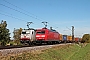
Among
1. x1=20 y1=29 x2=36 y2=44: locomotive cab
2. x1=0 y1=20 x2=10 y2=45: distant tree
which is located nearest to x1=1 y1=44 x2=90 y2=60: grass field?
x1=20 y1=29 x2=36 y2=44: locomotive cab

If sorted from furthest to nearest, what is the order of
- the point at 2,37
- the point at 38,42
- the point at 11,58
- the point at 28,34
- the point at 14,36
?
the point at 14,36
the point at 2,37
the point at 38,42
the point at 28,34
the point at 11,58

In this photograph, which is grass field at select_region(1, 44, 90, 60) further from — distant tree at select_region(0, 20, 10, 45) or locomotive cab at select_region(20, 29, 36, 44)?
distant tree at select_region(0, 20, 10, 45)

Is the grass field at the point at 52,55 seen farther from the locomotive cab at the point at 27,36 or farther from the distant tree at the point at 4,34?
the distant tree at the point at 4,34

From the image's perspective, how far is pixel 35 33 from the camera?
40.3 m

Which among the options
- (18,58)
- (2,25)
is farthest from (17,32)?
(18,58)

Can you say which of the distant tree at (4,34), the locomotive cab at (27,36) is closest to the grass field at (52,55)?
the locomotive cab at (27,36)

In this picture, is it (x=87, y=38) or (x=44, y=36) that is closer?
(x=44, y=36)

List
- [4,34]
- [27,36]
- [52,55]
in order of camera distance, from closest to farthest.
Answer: [52,55], [27,36], [4,34]

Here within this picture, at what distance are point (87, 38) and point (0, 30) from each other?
42.8m

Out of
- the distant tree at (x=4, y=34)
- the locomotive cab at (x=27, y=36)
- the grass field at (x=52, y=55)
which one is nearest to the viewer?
the grass field at (x=52, y=55)

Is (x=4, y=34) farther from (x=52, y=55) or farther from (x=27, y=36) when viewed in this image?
(x=52, y=55)

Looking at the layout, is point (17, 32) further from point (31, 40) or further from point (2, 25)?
point (31, 40)

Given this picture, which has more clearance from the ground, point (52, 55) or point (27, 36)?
point (27, 36)

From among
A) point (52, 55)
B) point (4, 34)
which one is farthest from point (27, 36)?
point (4, 34)
